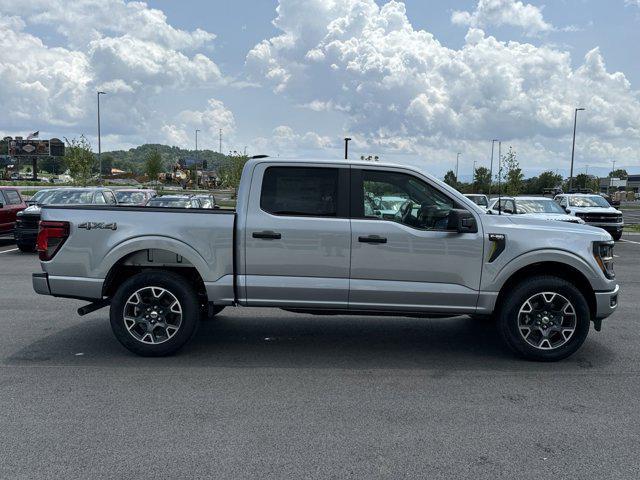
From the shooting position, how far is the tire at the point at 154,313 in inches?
213

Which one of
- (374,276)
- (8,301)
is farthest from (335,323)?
(8,301)

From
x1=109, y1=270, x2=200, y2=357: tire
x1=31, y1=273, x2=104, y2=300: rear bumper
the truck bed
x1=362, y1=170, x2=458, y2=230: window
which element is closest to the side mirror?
x1=362, y1=170, x2=458, y2=230: window

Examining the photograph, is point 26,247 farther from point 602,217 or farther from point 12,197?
point 602,217

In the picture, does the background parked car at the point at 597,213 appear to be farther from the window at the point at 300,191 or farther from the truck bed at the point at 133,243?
the truck bed at the point at 133,243

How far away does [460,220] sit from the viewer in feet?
16.7

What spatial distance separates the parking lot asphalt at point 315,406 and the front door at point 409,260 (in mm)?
657

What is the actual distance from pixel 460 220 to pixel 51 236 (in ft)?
13.0

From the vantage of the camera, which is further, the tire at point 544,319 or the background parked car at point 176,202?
the background parked car at point 176,202

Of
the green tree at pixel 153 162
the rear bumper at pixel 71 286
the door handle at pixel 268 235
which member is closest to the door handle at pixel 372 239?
the door handle at pixel 268 235

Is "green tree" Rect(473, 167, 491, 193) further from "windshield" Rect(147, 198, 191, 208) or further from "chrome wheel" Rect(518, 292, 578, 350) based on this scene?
"chrome wheel" Rect(518, 292, 578, 350)

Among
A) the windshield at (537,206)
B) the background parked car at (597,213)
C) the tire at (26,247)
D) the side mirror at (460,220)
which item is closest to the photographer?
the side mirror at (460,220)

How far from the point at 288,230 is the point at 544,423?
8.90 ft

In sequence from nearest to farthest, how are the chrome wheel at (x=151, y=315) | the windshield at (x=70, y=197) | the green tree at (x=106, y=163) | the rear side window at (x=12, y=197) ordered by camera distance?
the chrome wheel at (x=151, y=315)
the windshield at (x=70, y=197)
the rear side window at (x=12, y=197)
the green tree at (x=106, y=163)

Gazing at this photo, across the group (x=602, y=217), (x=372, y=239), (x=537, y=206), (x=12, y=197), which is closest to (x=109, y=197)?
(x=12, y=197)
